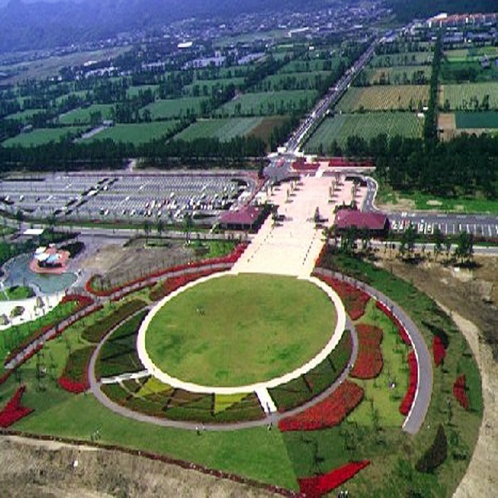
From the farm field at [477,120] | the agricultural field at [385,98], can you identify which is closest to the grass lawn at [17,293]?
the farm field at [477,120]

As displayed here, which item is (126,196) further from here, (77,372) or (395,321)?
(395,321)

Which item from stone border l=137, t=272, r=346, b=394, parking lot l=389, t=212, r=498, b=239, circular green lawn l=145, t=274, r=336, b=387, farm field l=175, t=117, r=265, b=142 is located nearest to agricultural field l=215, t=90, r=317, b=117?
farm field l=175, t=117, r=265, b=142

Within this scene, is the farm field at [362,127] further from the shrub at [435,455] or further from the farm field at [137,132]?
Result: the shrub at [435,455]

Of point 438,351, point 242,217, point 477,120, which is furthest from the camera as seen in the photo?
point 477,120

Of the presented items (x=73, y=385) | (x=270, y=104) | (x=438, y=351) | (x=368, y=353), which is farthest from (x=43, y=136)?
(x=438, y=351)

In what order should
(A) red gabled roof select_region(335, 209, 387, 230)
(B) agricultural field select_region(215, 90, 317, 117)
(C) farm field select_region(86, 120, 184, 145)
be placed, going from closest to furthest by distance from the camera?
(A) red gabled roof select_region(335, 209, 387, 230) < (C) farm field select_region(86, 120, 184, 145) < (B) agricultural field select_region(215, 90, 317, 117)

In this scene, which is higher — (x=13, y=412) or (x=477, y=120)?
(x=13, y=412)

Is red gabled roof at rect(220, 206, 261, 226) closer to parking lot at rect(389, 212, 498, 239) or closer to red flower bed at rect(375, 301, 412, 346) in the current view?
parking lot at rect(389, 212, 498, 239)
